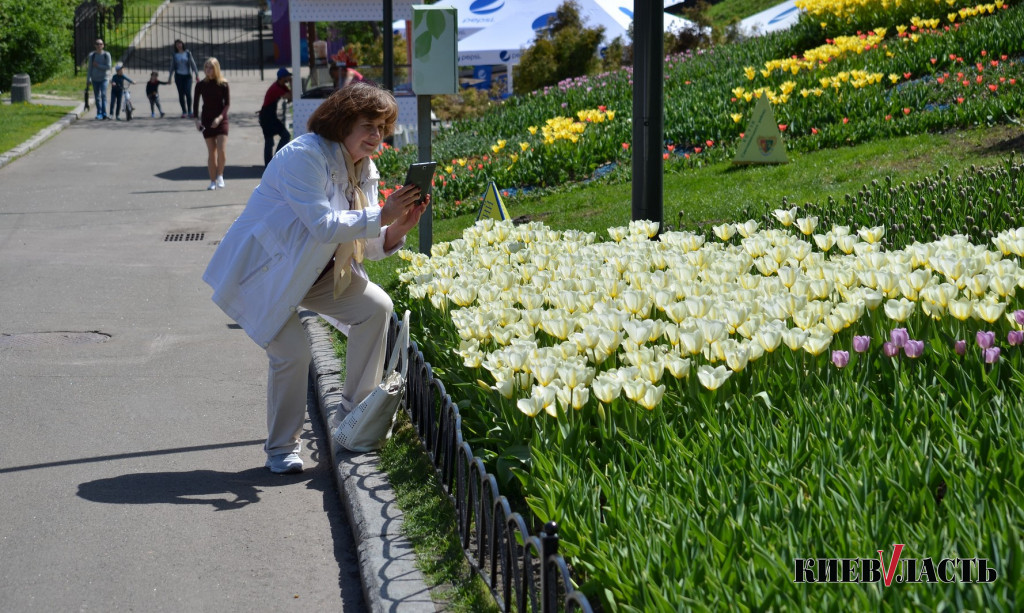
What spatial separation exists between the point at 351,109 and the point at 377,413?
1.39 m

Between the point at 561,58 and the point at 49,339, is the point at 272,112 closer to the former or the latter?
the point at 561,58

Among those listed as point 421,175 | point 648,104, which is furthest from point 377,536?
point 648,104

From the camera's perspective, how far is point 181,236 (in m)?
12.8

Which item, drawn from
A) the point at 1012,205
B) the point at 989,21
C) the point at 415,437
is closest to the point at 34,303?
the point at 415,437

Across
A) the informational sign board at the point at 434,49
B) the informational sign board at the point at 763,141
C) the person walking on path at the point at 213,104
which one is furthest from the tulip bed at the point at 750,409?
the person walking on path at the point at 213,104

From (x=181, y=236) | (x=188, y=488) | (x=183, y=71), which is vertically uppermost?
(x=183, y=71)

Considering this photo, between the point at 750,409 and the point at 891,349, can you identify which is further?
the point at 891,349

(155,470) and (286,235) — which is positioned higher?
(286,235)

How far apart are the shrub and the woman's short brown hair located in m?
29.1

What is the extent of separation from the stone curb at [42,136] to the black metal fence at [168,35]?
10.2 m

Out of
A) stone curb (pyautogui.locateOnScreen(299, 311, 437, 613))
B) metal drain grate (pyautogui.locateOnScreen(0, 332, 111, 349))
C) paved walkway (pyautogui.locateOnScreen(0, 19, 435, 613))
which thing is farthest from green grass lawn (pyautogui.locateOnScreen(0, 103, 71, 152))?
stone curb (pyautogui.locateOnScreen(299, 311, 437, 613))

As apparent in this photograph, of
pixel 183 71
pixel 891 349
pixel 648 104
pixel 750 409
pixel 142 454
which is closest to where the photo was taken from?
pixel 750 409

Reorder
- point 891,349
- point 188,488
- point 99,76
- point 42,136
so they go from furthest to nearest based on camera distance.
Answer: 1. point 99,76
2. point 42,136
3. point 188,488
4. point 891,349

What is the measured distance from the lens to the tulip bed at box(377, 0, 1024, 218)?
473 inches
